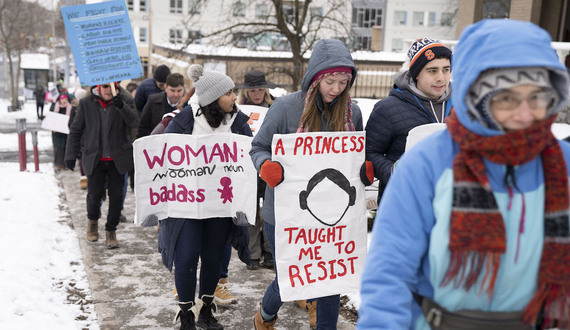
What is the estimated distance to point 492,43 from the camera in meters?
1.70

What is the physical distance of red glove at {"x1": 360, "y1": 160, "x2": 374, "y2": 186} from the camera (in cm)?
394

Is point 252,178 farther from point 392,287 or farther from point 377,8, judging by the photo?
point 377,8

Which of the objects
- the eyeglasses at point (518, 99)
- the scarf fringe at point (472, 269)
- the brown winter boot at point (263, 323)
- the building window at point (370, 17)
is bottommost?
the brown winter boot at point (263, 323)

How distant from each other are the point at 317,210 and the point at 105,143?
12.6 feet

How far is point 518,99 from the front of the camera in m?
1.73

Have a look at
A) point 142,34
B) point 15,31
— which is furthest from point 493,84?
point 142,34

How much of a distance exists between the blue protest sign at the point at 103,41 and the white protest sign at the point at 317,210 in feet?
12.7

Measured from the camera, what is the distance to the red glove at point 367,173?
155 inches

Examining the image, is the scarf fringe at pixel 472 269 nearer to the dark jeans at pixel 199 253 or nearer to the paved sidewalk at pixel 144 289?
the dark jeans at pixel 199 253

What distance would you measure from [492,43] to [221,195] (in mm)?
3312

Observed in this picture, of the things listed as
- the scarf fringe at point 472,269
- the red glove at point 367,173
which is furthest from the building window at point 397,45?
the scarf fringe at point 472,269

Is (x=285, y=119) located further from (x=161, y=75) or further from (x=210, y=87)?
(x=161, y=75)

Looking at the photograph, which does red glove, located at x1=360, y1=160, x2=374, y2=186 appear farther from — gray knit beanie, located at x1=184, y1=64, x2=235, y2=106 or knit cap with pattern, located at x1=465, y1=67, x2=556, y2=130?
knit cap with pattern, located at x1=465, y1=67, x2=556, y2=130

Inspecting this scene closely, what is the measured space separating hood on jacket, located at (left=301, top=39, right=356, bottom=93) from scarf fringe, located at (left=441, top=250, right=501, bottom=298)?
218 centimetres
